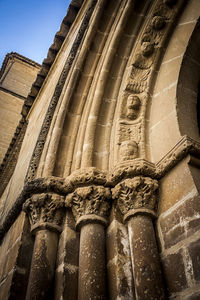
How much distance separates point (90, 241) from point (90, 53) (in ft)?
8.02

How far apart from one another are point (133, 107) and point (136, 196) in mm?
1040

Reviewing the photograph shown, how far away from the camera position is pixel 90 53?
325 centimetres

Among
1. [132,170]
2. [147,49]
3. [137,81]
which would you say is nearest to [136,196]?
[132,170]

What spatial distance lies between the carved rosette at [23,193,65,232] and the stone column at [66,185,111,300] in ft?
0.32

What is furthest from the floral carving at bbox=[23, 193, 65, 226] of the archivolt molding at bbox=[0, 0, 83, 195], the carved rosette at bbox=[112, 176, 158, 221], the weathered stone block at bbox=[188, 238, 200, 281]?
the archivolt molding at bbox=[0, 0, 83, 195]

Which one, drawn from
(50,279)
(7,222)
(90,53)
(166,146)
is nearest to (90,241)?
(50,279)

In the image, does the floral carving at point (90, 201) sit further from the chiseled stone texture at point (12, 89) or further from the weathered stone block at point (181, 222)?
the chiseled stone texture at point (12, 89)

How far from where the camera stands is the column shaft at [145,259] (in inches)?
55.4

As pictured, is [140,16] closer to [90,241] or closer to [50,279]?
[90,241]

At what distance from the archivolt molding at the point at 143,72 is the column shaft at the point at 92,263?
727mm

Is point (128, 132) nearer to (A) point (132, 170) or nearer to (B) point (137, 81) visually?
(A) point (132, 170)

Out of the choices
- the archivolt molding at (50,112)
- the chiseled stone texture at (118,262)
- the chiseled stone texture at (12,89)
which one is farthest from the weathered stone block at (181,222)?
the chiseled stone texture at (12,89)

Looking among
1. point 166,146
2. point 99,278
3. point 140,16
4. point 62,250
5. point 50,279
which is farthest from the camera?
point 140,16

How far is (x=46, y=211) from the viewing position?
199cm
